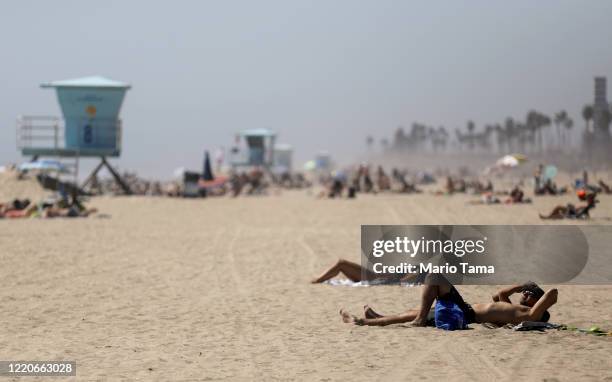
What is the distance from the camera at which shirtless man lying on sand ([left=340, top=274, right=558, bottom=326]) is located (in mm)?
7340

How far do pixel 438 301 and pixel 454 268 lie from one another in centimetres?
47

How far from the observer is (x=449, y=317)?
291 inches

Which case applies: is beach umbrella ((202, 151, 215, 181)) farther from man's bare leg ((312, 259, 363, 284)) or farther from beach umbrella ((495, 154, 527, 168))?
man's bare leg ((312, 259, 363, 284))

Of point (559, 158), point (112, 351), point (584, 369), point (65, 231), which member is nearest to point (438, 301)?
point (584, 369)

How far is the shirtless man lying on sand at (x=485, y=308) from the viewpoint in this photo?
734cm

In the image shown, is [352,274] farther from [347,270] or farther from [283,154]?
[283,154]

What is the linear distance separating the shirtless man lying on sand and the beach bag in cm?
6

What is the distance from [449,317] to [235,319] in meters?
2.11

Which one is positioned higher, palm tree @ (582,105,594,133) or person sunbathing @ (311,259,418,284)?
palm tree @ (582,105,594,133)

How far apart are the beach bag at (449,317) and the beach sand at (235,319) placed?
94mm

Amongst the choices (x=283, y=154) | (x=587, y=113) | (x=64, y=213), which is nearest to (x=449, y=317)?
(x=64, y=213)

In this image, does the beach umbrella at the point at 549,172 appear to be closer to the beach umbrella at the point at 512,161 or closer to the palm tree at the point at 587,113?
the beach umbrella at the point at 512,161

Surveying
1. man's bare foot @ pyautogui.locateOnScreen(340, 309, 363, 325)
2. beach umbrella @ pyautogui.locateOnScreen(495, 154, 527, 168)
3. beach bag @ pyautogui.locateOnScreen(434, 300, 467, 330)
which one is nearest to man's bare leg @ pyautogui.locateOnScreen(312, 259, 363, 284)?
man's bare foot @ pyautogui.locateOnScreen(340, 309, 363, 325)

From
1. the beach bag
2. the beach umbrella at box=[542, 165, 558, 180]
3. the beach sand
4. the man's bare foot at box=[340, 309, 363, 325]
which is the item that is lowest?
the beach sand
